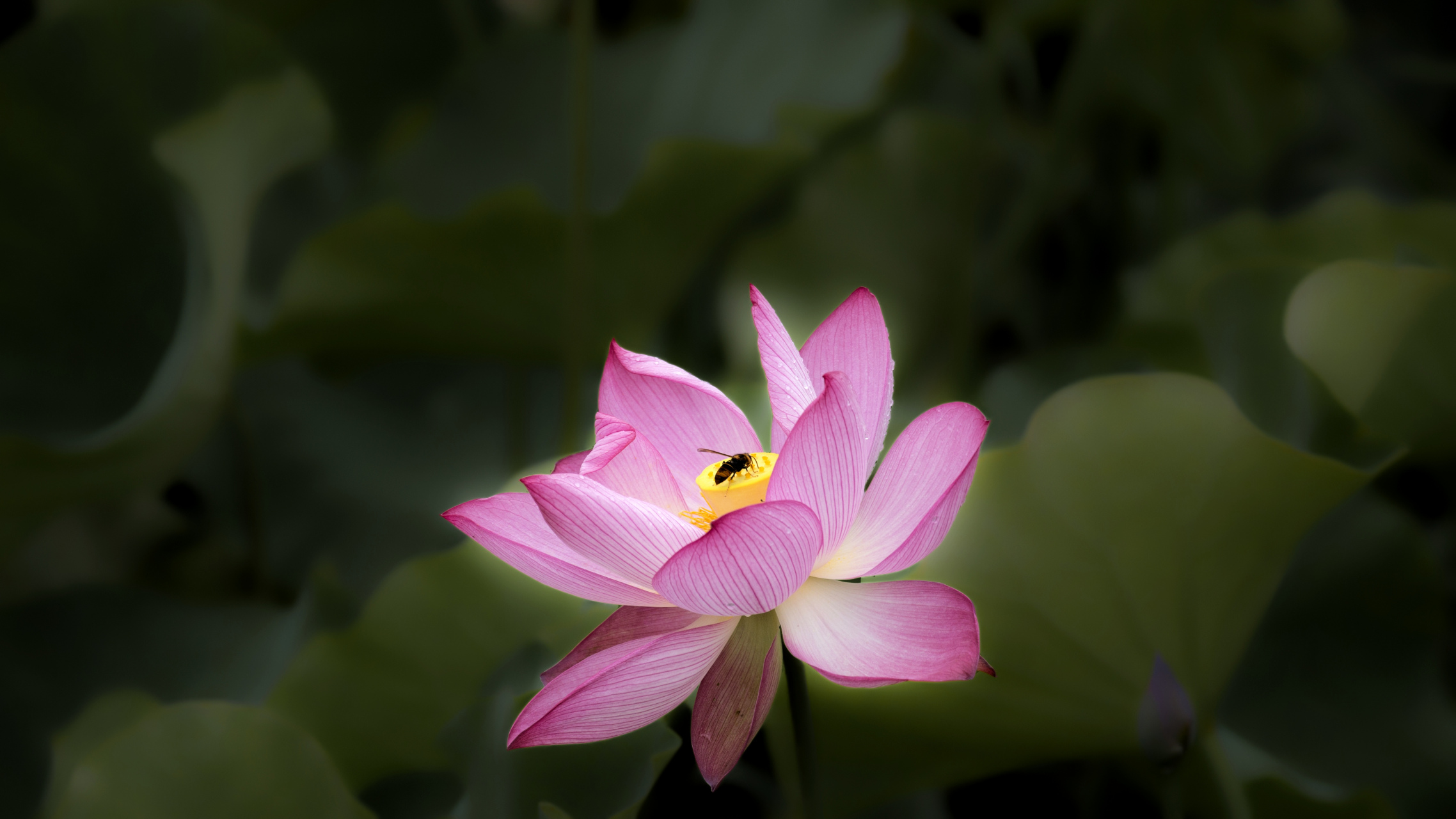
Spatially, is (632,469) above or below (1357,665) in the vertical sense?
above

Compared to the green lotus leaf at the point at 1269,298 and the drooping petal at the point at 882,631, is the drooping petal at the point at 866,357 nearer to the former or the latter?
the drooping petal at the point at 882,631

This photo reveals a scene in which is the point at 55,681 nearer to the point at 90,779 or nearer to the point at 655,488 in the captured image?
the point at 90,779

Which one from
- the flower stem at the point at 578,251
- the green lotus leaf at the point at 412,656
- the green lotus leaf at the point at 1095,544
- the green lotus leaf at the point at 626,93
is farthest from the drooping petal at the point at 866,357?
the green lotus leaf at the point at 626,93

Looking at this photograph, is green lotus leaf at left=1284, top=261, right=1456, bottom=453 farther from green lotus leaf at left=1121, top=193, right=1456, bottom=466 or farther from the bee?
the bee

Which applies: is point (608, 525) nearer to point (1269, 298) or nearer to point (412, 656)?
point (412, 656)

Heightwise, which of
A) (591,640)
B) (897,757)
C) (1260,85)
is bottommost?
(897,757)

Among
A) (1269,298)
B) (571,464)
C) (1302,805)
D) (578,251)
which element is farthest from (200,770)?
(1269,298)

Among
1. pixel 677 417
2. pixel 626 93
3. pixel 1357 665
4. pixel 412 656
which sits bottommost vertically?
pixel 1357 665

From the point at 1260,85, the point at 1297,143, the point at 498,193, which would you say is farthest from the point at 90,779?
the point at 1297,143
